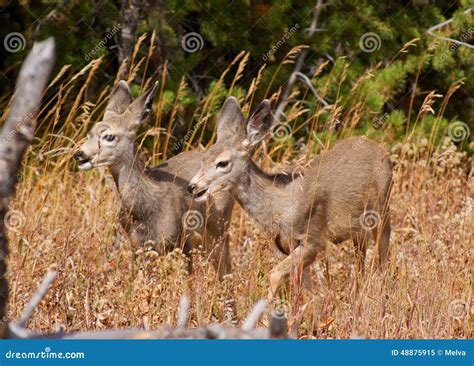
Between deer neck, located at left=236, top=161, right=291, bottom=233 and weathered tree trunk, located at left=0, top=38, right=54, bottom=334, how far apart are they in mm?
3786

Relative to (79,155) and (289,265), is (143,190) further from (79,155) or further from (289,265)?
(289,265)

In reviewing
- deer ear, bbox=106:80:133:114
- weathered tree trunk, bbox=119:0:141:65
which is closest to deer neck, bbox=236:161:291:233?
deer ear, bbox=106:80:133:114

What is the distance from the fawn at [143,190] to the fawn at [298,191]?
37 centimetres

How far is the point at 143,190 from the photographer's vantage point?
249 inches

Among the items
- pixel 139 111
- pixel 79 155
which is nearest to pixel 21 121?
pixel 79 155

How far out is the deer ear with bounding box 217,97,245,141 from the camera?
19.6 feet

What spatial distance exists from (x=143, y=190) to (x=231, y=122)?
809 millimetres

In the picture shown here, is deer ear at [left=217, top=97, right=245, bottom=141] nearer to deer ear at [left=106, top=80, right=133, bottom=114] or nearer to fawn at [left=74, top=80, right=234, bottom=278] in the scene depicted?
fawn at [left=74, top=80, right=234, bottom=278]

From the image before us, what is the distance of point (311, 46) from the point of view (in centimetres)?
907

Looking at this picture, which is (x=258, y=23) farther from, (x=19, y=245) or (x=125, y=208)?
(x=19, y=245)

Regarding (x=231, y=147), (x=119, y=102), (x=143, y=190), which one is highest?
(x=119, y=102)

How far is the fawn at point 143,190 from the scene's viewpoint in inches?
243

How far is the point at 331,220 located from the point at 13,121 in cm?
425

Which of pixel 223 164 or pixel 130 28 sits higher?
pixel 130 28
